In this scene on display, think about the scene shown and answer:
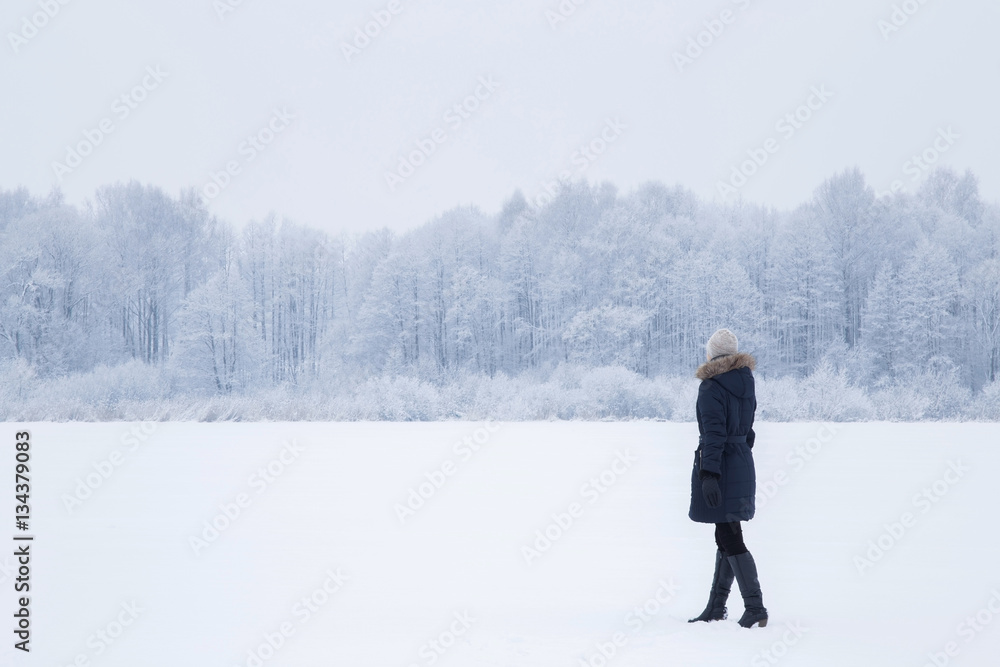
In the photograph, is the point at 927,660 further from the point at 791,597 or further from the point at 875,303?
the point at 875,303

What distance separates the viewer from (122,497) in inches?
353

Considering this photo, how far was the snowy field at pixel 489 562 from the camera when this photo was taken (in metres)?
4.14

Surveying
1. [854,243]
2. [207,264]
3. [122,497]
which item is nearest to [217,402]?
[122,497]

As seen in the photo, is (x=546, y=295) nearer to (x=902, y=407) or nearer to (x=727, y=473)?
(x=902, y=407)

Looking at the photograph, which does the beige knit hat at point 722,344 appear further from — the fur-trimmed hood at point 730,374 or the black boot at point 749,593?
the black boot at point 749,593

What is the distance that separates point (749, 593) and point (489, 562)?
7.78 ft

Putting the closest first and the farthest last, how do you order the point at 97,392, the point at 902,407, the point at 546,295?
1. the point at 902,407
2. the point at 97,392
3. the point at 546,295

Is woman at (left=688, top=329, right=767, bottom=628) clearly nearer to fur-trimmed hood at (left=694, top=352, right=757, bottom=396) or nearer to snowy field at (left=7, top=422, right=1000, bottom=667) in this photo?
fur-trimmed hood at (left=694, top=352, right=757, bottom=396)

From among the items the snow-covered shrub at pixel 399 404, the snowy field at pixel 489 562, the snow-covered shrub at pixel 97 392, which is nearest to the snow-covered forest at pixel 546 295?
the snow-covered shrub at pixel 97 392

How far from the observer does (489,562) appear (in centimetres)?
622

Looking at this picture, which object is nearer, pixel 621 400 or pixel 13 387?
pixel 13 387

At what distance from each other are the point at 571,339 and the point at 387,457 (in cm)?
2336

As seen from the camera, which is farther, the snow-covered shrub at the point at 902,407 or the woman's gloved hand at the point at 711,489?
the snow-covered shrub at the point at 902,407

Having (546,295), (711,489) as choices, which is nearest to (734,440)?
(711,489)
